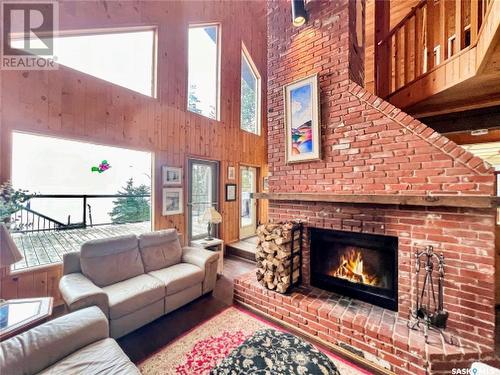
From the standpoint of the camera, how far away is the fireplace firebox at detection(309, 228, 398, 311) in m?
2.20

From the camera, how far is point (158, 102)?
3.80m

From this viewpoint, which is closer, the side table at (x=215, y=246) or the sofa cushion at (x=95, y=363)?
the sofa cushion at (x=95, y=363)

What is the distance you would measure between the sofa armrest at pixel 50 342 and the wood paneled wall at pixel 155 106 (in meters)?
1.58

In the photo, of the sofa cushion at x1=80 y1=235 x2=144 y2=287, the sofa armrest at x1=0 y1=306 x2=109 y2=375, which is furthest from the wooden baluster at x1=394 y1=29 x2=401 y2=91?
the sofa armrest at x1=0 y1=306 x2=109 y2=375

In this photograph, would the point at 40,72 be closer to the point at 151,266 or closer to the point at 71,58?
the point at 71,58

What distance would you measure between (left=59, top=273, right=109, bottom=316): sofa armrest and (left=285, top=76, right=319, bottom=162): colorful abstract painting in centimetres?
251

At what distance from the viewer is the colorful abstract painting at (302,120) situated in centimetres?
262

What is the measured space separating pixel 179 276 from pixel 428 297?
8.45ft

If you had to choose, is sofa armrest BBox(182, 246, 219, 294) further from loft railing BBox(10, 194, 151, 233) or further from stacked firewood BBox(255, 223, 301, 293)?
loft railing BBox(10, 194, 151, 233)

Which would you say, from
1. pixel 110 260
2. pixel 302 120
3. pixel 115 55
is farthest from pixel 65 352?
pixel 115 55

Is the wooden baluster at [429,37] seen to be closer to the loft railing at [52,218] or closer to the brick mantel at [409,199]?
the brick mantel at [409,199]

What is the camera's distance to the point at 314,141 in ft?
8.60

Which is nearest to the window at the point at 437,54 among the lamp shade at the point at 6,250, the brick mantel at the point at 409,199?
the brick mantel at the point at 409,199

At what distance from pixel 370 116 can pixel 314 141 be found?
627mm
